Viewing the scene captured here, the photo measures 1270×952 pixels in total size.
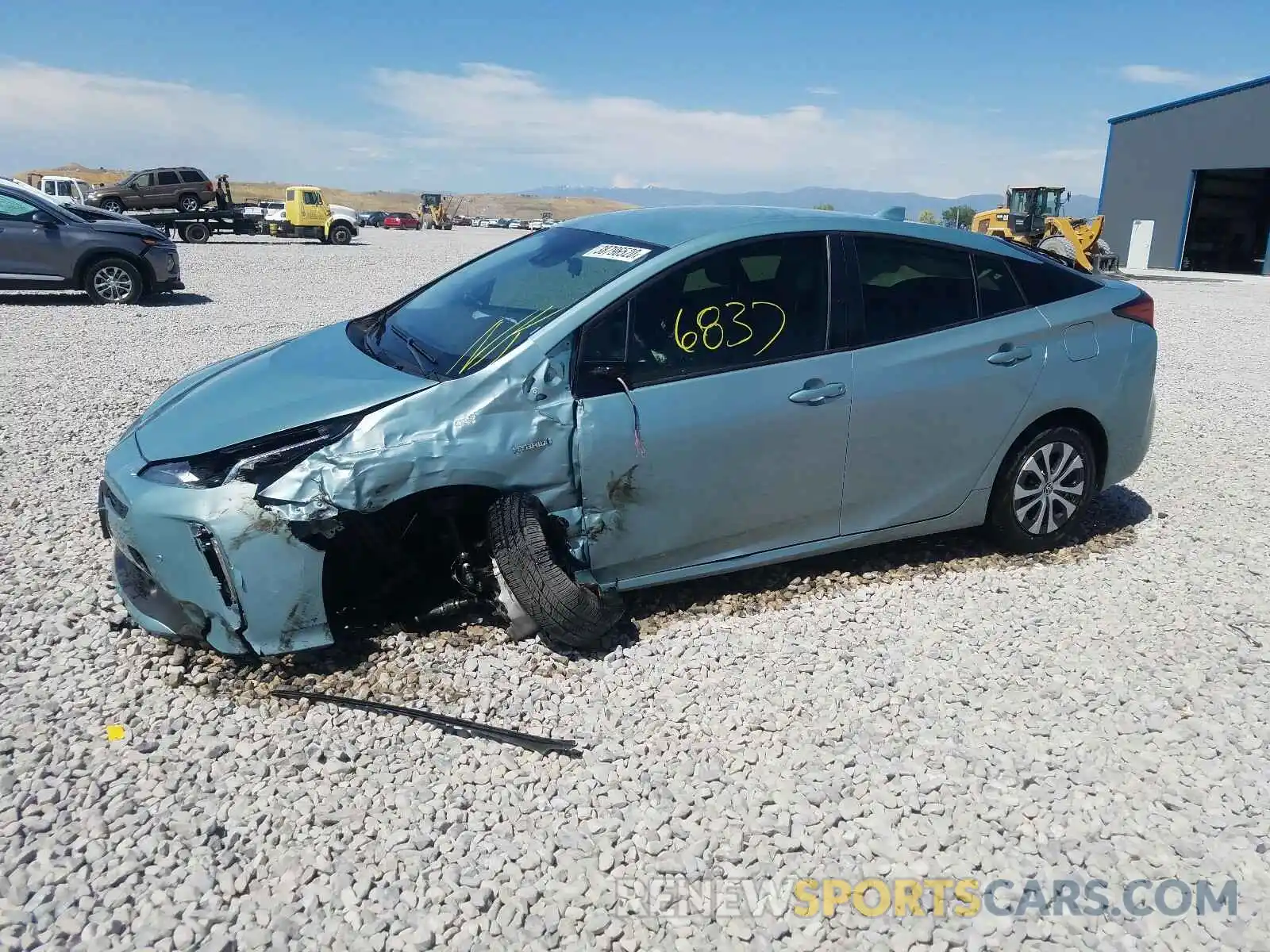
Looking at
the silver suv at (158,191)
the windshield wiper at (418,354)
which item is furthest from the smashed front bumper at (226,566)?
the silver suv at (158,191)

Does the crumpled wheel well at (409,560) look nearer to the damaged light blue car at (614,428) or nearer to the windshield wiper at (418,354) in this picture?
the damaged light blue car at (614,428)

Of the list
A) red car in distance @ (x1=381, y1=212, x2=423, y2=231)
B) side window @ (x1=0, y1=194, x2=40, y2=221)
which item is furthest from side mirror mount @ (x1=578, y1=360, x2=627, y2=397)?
red car in distance @ (x1=381, y1=212, x2=423, y2=231)

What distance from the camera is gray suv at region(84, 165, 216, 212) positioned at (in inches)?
1166

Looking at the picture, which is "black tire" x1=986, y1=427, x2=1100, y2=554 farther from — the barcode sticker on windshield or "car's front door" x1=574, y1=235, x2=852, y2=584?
the barcode sticker on windshield

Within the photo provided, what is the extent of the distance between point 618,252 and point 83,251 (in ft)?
38.7

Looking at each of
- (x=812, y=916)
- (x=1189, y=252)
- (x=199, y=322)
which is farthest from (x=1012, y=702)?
Answer: (x=1189, y=252)

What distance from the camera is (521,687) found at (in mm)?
3344

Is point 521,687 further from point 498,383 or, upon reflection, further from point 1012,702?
point 1012,702

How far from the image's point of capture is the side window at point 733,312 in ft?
11.6

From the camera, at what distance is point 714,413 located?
355 cm

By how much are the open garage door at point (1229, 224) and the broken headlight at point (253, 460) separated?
40.9 meters

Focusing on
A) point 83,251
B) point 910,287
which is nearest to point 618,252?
point 910,287

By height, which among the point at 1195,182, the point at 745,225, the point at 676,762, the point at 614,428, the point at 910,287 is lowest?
the point at 676,762

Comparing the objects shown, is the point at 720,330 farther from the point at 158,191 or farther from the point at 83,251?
the point at 158,191
